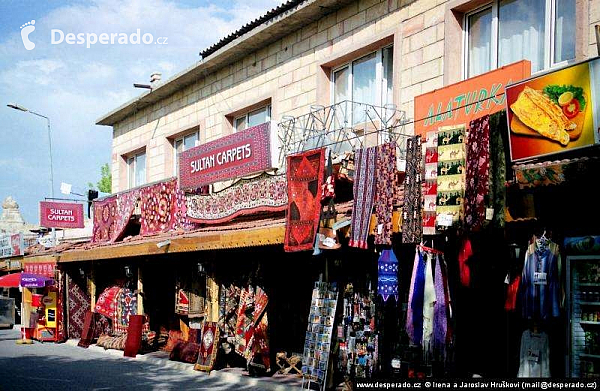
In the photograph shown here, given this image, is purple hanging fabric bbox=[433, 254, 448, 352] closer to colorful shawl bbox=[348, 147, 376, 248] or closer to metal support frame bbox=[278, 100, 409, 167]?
colorful shawl bbox=[348, 147, 376, 248]

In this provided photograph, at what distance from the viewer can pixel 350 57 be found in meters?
13.0

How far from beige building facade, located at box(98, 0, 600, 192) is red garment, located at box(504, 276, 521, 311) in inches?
118

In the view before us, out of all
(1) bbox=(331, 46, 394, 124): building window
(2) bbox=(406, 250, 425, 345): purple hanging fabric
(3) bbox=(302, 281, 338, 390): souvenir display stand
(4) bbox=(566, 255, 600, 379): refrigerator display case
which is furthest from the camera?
(1) bbox=(331, 46, 394, 124): building window

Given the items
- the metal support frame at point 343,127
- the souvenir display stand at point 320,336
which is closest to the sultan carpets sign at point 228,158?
the metal support frame at point 343,127

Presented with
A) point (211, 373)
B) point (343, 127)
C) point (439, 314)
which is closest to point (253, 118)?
point (343, 127)

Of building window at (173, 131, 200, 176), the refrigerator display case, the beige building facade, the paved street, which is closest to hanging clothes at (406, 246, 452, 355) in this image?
the refrigerator display case

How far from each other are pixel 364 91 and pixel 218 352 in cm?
580

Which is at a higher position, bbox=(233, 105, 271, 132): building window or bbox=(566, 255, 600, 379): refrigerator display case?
bbox=(233, 105, 271, 132): building window

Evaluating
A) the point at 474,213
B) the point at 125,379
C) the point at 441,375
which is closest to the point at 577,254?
the point at 474,213

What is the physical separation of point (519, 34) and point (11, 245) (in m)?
26.6

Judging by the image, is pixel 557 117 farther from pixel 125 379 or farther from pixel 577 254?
pixel 125 379

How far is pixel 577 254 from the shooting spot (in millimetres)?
7469

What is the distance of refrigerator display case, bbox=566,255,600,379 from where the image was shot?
24.1 feet

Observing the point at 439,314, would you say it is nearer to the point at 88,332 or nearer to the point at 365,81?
the point at 365,81
